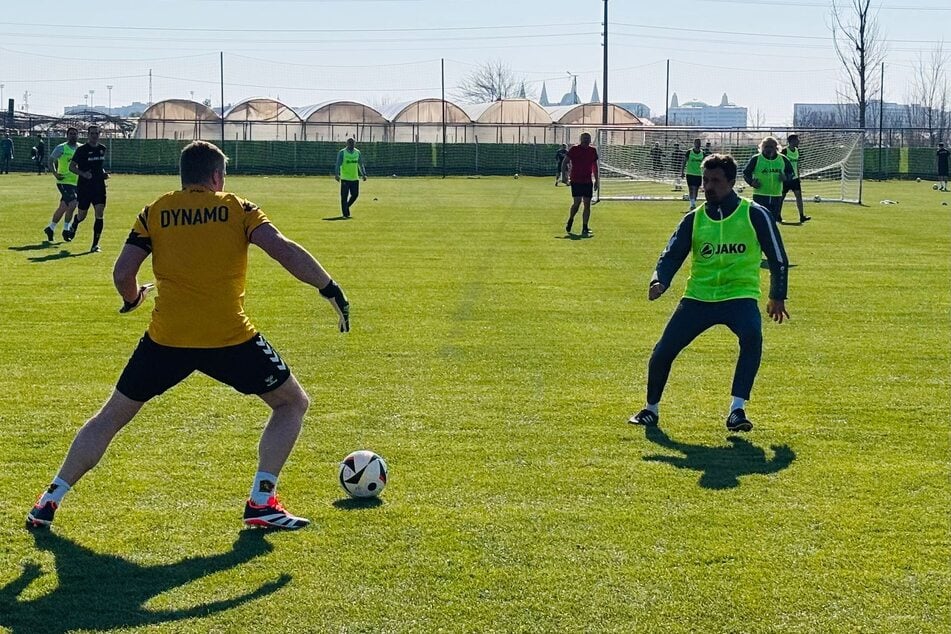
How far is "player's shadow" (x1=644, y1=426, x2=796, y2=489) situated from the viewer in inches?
259

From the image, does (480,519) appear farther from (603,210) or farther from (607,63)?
(607,63)

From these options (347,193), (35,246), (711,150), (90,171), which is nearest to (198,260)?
(90,171)

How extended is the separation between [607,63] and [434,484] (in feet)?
197

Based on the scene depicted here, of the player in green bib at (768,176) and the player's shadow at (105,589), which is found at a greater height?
the player in green bib at (768,176)

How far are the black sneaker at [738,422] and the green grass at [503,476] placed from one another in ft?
0.45

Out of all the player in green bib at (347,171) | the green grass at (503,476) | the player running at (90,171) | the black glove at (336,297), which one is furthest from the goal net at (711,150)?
the black glove at (336,297)

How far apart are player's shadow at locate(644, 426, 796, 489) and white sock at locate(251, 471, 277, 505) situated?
2362mm

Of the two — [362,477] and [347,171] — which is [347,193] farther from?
[362,477]

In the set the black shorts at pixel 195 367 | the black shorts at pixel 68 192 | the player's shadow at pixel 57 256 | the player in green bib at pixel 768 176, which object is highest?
the player in green bib at pixel 768 176

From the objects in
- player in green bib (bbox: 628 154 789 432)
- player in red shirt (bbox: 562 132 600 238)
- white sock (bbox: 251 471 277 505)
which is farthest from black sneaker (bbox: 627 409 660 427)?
player in red shirt (bbox: 562 132 600 238)

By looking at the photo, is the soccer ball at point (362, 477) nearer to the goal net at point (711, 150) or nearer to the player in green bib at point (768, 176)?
the player in green bib at point (768, 176)

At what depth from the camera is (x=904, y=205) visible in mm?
33250

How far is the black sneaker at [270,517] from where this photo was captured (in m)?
5.58

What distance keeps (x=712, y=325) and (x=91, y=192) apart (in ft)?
42.5
